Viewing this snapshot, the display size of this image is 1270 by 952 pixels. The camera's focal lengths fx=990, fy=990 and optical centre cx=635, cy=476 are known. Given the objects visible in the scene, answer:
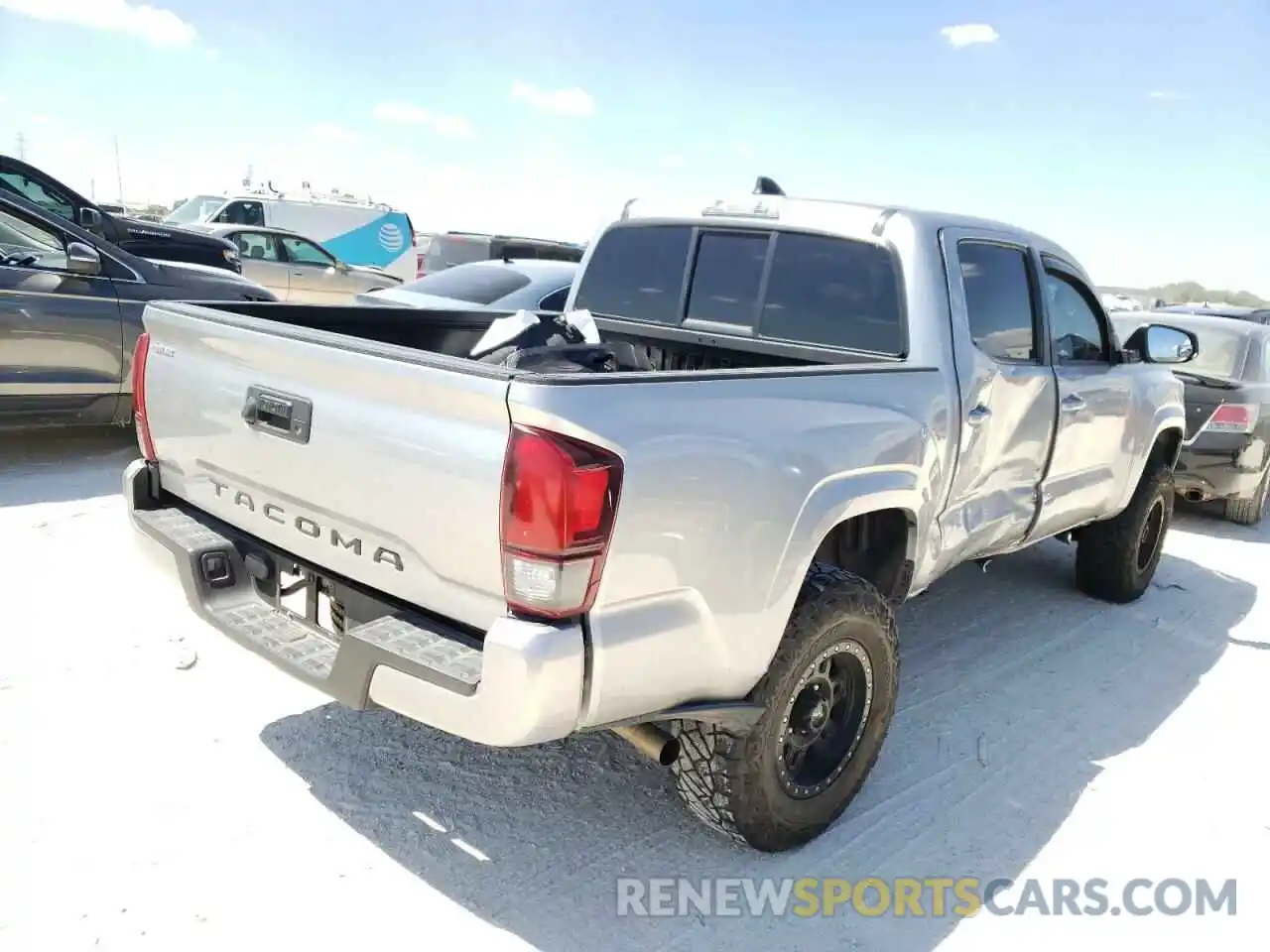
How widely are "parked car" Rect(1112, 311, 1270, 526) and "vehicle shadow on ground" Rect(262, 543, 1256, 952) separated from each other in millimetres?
3017

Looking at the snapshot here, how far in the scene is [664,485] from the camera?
2.31 m

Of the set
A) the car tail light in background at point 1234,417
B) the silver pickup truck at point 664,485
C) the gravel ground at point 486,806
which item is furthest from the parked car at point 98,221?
the car tail light in background at point 1234,417

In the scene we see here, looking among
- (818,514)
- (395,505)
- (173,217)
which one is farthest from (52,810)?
(173,217)

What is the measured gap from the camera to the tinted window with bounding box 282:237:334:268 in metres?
15.4

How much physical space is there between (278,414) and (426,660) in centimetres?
87

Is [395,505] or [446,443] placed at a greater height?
[446,443]

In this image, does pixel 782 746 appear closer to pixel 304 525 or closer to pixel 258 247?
pixel 304 525

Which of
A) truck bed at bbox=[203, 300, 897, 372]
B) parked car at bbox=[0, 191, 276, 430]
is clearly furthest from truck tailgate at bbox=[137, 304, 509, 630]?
parked car at bbox=[0, 191, 276, 430]

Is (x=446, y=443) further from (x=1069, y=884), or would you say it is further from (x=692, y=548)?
(x=1069, y=884)

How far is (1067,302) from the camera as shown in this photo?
4.52m

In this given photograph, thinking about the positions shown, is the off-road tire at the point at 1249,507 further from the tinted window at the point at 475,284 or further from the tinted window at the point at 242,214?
the tinted window at the point at 242,214

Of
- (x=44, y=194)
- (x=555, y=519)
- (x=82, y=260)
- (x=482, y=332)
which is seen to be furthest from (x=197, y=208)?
(x=555, y=519)

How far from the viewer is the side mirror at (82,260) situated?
618cm

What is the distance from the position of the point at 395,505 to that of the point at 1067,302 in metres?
3.43
